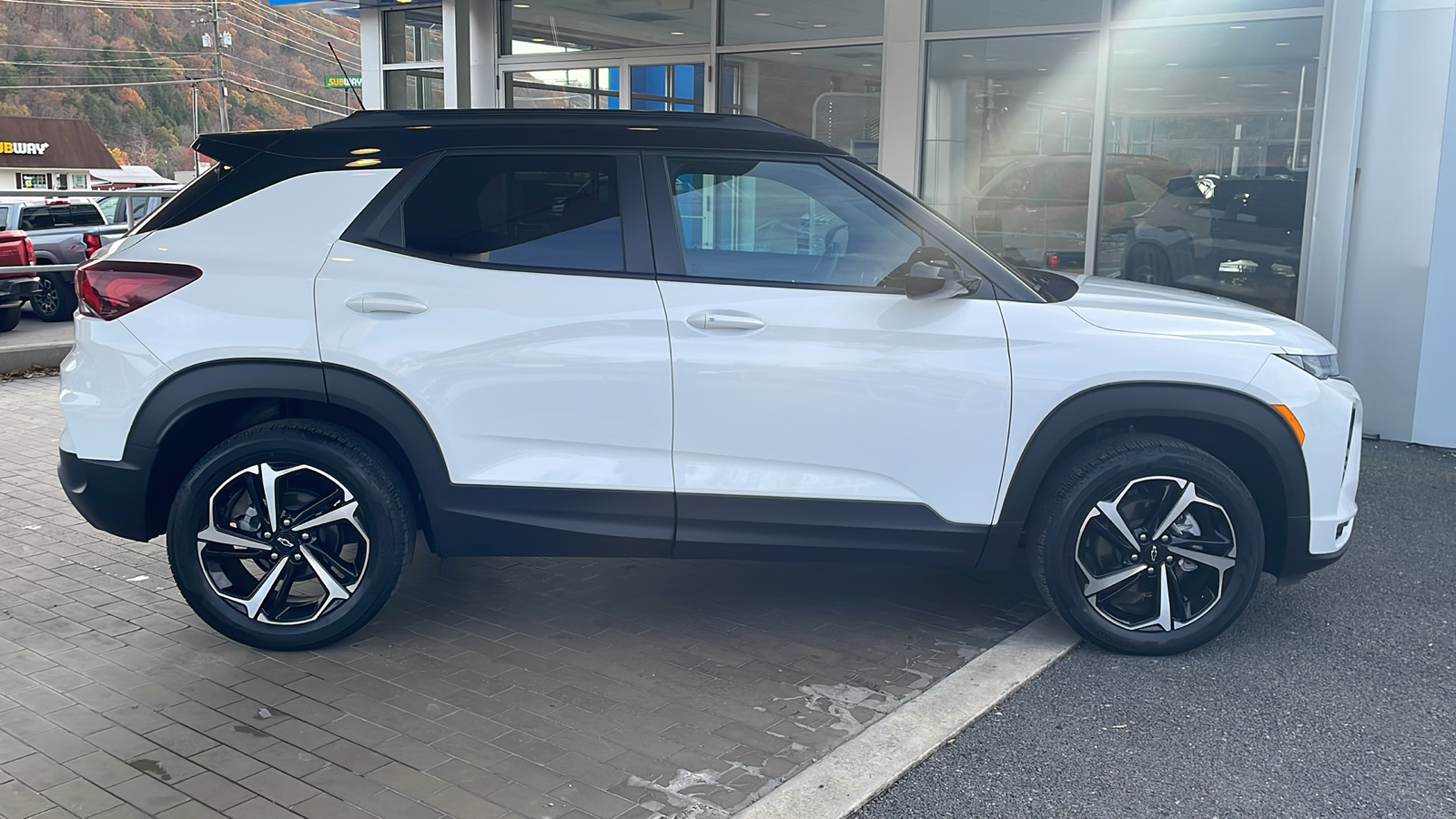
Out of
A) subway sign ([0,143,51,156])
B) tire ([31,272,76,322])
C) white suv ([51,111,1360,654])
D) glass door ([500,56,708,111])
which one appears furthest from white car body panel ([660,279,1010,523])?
subway sign ([0,143,51,156])

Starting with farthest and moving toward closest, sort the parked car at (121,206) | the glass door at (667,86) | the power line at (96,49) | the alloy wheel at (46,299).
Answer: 1. the power line at (96,49)
2. the parked car at (121,206)
3. the alloy wheel at (46,299)
4. the glass door at (667,86)

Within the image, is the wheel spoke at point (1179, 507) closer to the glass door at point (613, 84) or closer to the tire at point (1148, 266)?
the tire at point (1148, 266)

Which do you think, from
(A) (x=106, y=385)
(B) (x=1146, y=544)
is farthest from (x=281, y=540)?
(B) (x=1146, y=544)

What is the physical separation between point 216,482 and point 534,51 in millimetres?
9924

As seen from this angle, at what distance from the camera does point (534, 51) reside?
43.5 feet

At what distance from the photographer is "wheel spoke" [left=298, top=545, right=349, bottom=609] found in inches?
170

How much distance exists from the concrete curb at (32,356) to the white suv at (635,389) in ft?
25.0

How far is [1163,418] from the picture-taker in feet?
14.5

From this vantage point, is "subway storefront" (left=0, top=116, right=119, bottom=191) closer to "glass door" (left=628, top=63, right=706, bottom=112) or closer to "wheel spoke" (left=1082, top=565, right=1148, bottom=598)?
"glass door" (left=628, top=63, right=706, bottom=112)

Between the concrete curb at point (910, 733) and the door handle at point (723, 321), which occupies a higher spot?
the door handle at point (723, 321)

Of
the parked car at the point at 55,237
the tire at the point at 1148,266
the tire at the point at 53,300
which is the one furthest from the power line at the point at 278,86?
the tire at the point at 1148,266

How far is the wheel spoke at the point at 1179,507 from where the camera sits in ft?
14.1

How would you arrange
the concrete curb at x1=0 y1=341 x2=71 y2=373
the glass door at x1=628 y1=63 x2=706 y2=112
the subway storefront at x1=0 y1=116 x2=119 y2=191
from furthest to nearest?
the subway storefront at x1=0 y1=116 x2=119 y2=191 < the glass door at x1=628 y1=63 x2=706 y2=112 < the concrete curb at x1=0 y1=341 x2=71 y2=373

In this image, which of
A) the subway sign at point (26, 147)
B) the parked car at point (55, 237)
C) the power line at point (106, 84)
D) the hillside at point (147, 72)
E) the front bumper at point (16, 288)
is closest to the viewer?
the front bumper at point (16, 288)
